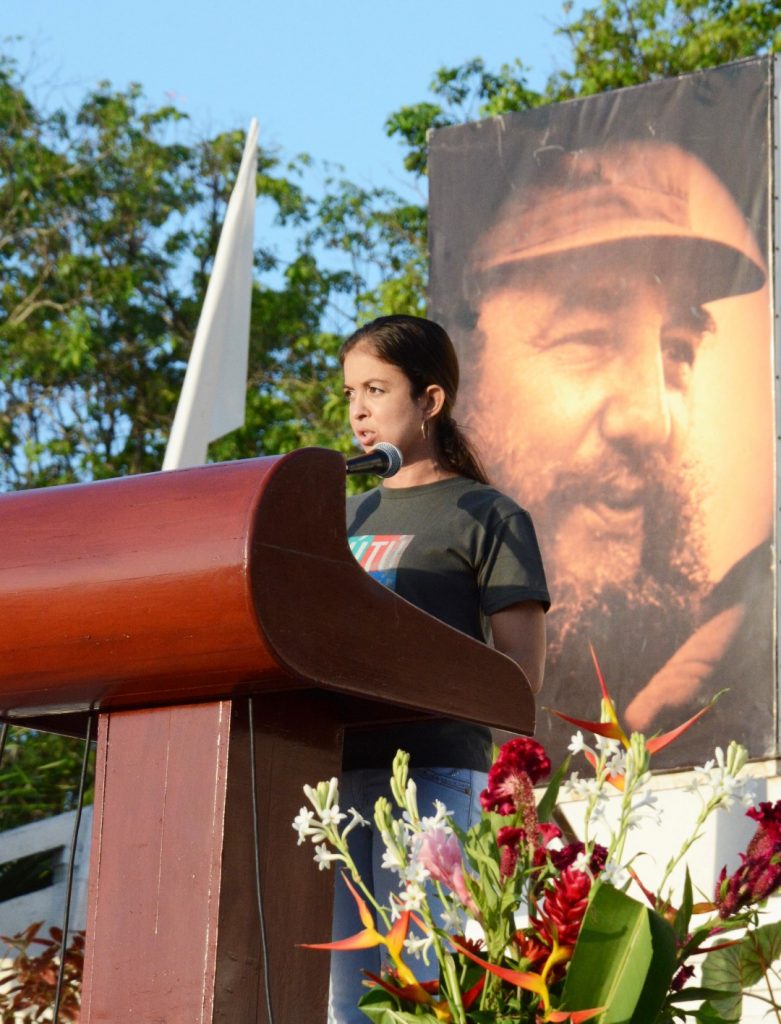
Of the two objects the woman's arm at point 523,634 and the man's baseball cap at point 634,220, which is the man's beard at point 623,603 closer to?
the man's baseball cap at point 634,220

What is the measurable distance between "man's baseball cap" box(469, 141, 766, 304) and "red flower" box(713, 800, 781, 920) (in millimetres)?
3746

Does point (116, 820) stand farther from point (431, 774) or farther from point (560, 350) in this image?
point (560, 350)

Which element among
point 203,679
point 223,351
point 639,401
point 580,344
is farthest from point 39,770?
point 203,679

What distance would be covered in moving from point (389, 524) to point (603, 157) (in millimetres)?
3346

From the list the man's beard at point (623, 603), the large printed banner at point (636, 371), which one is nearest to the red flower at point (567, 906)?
the large printed banner at point (636, 371)

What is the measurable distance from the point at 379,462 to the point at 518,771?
0.67 metres

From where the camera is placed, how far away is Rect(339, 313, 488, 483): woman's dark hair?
2.17 metres

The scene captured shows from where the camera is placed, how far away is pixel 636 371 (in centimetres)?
493

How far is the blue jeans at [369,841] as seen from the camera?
1846 millimetres

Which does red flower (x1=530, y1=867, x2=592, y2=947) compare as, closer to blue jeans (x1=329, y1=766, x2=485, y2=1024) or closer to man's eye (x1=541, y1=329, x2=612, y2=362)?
blue jeans (x1=329, y1=766, x2=485, y2=1024)

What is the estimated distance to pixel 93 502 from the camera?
132cm

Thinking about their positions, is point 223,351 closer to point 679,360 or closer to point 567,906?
point 679,360

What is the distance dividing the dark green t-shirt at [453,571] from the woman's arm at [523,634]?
0.01 meters

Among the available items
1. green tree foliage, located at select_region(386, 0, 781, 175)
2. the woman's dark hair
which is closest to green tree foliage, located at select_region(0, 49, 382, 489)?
green tree foliage, located at select_region(386, 0, 781, 175)
